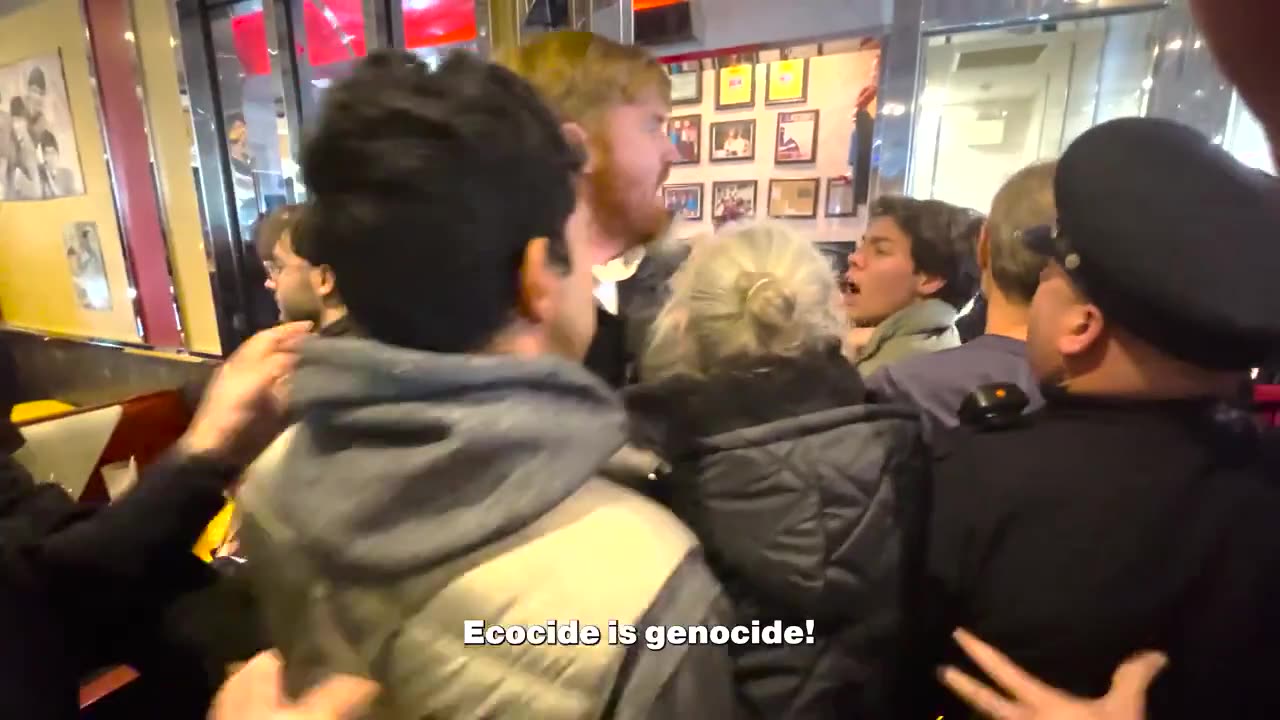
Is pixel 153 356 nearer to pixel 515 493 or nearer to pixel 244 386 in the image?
pixel 244 386

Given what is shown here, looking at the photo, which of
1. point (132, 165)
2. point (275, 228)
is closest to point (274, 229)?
point (275, 228)

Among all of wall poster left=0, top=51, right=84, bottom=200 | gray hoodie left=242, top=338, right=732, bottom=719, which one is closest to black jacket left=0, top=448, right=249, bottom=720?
gray hoodie left=242, top=338, right=732, bottom=719

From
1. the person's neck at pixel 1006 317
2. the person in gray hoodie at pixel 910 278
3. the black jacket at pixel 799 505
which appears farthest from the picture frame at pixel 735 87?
the black jacket at pixel 799 505

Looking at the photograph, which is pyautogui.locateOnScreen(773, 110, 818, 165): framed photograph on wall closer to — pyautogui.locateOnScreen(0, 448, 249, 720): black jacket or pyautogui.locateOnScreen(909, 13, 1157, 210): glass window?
pyautogui.locateOnScreen(909, 13, 1157, 210): glass window

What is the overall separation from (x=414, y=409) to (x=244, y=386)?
54cm

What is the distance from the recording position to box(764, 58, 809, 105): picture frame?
267 cm

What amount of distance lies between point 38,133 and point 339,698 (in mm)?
3495

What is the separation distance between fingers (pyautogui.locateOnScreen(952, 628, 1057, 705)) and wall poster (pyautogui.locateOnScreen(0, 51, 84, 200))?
3483mm

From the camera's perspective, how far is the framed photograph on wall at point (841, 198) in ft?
8.22

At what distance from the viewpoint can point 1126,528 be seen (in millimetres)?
800

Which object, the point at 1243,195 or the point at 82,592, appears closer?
the point at 1243,195

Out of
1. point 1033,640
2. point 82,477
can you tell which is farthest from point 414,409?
point 82,477

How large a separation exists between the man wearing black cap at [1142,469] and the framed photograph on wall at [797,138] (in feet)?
6.17

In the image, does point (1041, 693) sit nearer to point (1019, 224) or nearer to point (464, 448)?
point (464, 448)
